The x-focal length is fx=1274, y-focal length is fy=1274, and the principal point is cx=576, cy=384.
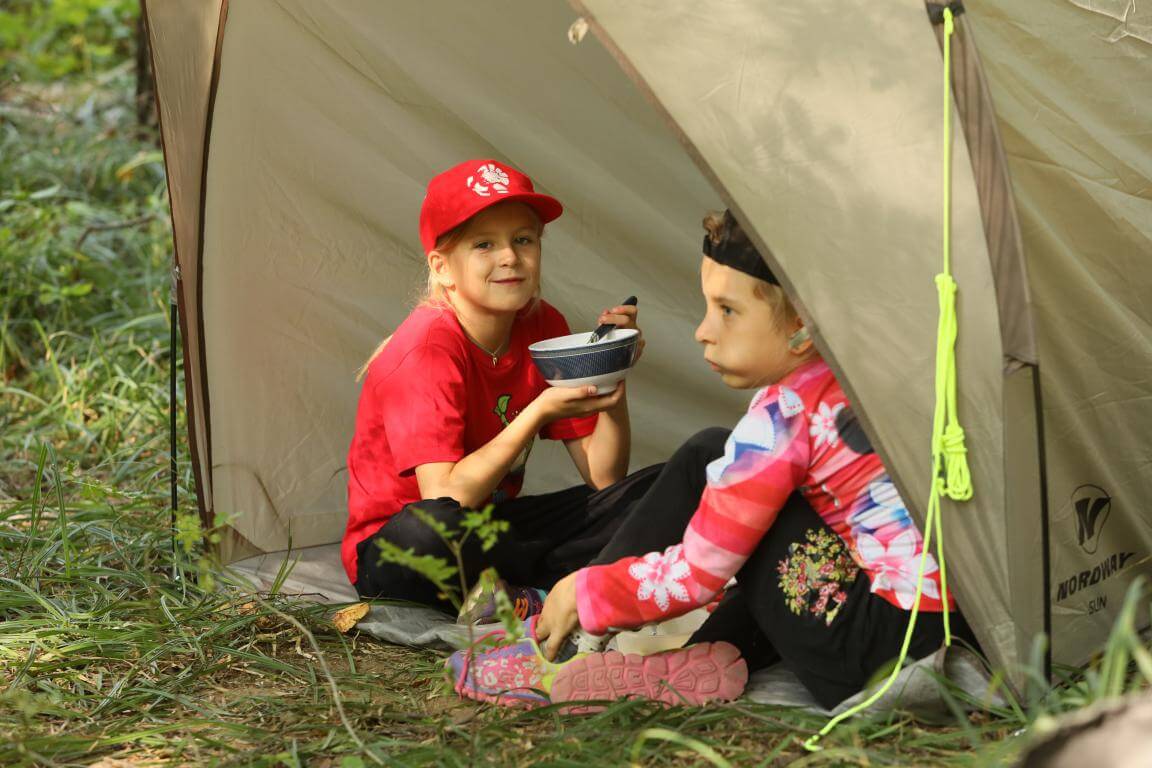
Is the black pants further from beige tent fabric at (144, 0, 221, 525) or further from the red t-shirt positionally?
beige tent fabric at (144, 0, 221, 525)

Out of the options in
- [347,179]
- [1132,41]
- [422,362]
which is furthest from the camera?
[347,179]

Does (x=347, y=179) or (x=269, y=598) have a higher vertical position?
(x=347, y=179)

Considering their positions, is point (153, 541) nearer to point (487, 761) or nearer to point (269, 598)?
point (269, 598)

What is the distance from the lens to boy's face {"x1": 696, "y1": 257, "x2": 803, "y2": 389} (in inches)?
79.7

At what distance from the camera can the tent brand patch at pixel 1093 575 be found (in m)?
1.95

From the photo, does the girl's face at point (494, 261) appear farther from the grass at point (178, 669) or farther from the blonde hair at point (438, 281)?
the grass at point (178, 669)

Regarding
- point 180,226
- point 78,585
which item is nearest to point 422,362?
point 180,226

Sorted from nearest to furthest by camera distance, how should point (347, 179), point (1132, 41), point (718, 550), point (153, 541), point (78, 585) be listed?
point (718, 550) < point (1132, 41) < point (78, 585) < point (153, 541) < point (347, 179)

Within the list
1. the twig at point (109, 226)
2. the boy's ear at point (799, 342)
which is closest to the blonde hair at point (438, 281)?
the boy's ear at point (799, 342)

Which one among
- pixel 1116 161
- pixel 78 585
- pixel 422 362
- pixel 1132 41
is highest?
pixel 1132 41

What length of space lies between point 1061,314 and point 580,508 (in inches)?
47.9

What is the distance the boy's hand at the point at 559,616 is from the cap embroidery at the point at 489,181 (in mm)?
820

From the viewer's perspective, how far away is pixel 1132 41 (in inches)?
86.0

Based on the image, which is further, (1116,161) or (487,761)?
(1116,161)
